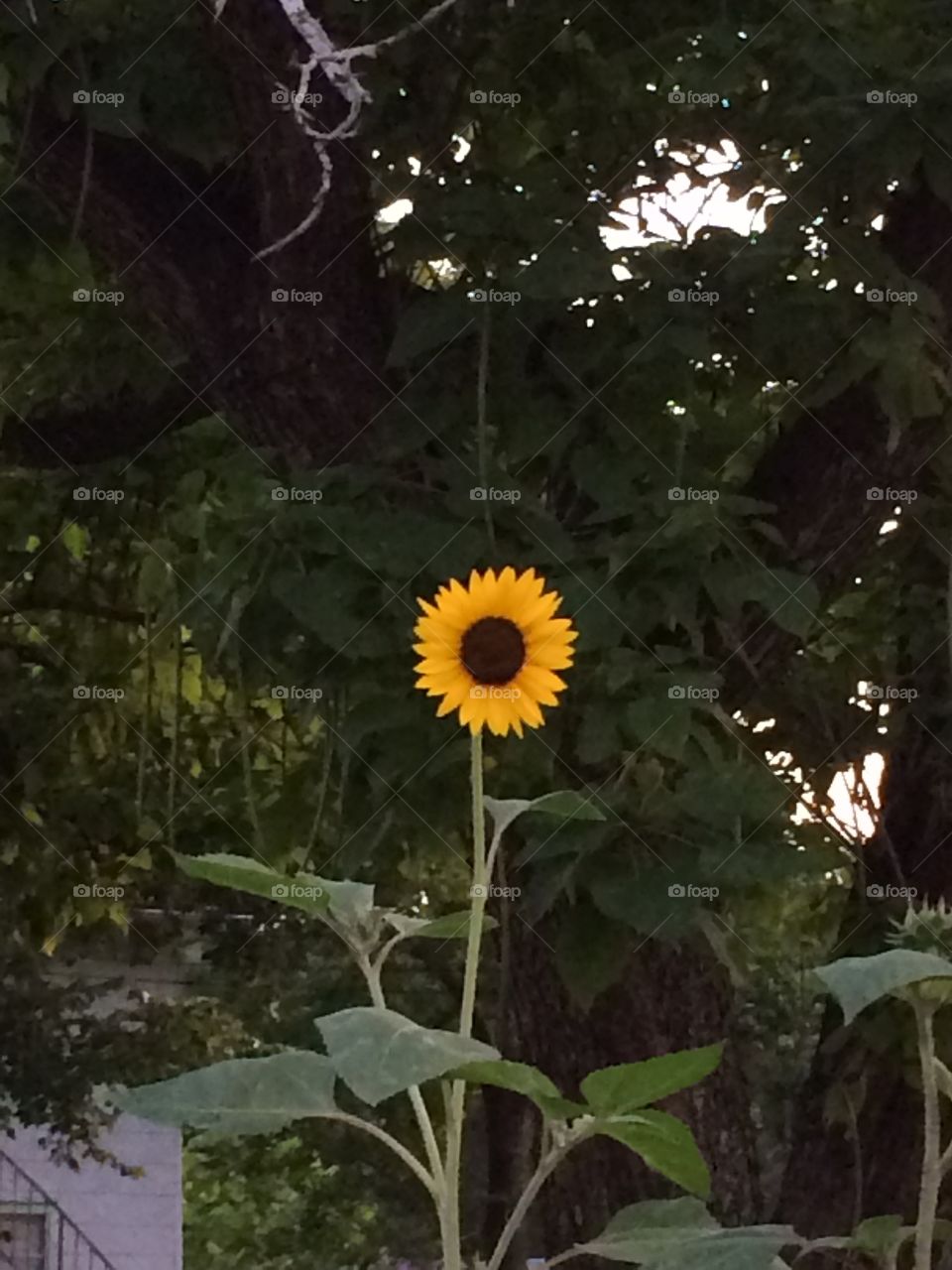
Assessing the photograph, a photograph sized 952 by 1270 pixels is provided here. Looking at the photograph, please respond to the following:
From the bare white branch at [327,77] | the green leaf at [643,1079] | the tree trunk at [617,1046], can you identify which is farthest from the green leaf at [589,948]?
the bare white branch at [327,77]

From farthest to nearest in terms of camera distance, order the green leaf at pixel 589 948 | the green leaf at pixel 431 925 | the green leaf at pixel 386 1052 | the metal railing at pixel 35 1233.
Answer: the metal railing at pixel 35 1233 < the green leaf at pixel 589 948 < the green leaf at pixel 431 925 < the green leaf at pixel 386 1052

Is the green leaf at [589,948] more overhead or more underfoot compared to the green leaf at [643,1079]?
more overhead

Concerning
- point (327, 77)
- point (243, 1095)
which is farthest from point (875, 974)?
point (327, 77)

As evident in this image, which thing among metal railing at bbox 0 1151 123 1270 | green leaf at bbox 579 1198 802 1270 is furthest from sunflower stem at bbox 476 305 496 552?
metal railing at bbox 0 1151 123 1270

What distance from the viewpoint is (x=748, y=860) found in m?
0.66

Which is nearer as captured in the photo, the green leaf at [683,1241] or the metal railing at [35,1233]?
the green leaf at [683,1241]

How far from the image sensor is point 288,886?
42cm

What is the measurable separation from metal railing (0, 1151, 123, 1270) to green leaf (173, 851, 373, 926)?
56 cm

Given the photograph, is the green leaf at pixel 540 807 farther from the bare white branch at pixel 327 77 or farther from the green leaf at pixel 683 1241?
the bare white branch at pixel 327 77

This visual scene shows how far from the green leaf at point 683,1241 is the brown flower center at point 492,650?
18 cm

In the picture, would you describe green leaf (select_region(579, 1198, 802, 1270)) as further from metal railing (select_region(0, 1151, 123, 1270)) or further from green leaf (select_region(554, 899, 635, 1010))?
metal railing (select_region(0, 1151, 123, 1270))

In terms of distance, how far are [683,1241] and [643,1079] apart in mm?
47

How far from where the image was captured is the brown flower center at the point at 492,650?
464 millimetres

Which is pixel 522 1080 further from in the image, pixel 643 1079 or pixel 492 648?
pixel 492 648
